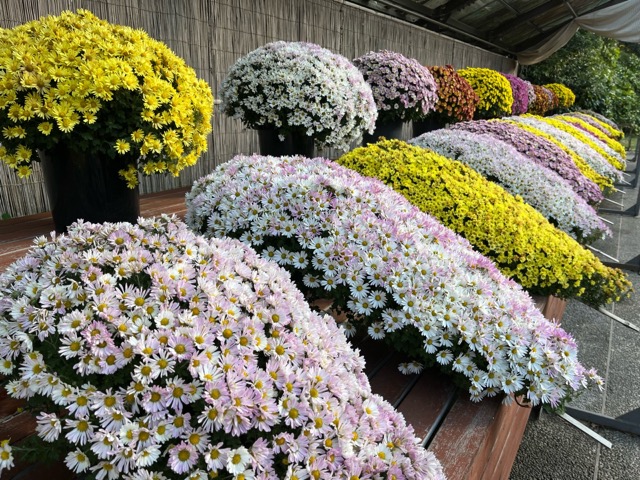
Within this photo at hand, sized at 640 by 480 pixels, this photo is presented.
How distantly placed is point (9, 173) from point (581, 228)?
12.3ft

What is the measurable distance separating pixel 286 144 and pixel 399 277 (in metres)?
1.92

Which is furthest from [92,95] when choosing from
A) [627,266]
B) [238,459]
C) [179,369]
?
[627,266]

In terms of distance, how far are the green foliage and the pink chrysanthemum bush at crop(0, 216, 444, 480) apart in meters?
19.2

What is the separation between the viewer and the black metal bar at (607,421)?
8.45 feet

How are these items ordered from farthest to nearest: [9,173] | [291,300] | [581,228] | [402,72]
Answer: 1. [402,72]
2. [581,228]
3. [9,173]
4. [291,300]

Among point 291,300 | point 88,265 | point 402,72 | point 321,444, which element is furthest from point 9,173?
point 402,72

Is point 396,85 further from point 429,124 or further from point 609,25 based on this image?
point 609,25

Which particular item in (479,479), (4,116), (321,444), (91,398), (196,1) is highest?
(196,1)

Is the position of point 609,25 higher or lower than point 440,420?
higher

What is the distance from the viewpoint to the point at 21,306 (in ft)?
3.19

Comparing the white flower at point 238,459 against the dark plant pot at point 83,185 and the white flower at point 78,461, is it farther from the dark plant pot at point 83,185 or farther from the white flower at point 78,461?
the dark plant pot at point 83,185

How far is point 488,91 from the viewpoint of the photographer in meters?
7.02

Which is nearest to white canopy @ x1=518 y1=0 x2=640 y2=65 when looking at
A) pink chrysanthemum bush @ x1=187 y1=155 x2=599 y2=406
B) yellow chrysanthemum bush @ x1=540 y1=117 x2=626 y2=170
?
yellow chrysanthemum bush @ x1=540 y1=117 x2=626 y2=170

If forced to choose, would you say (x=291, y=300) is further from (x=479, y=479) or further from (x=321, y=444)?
(x=479, y=479)
